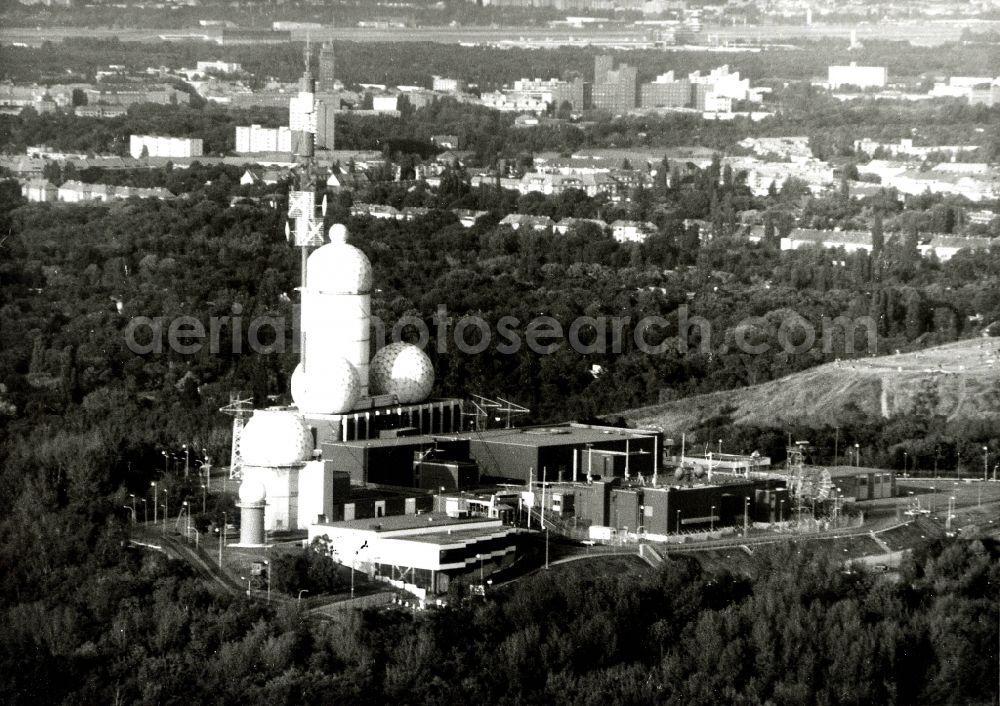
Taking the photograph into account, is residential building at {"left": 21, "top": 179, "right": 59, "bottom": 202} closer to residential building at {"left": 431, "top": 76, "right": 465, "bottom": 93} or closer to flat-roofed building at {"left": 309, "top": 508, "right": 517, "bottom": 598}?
residential building at {"left": 431, "top": 76, "right": 465, "bottom": 93}

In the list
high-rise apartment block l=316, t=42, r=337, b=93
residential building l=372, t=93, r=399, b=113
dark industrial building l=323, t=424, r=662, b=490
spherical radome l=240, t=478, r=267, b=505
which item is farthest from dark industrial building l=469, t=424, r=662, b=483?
residential building l=372, t=93, r=399, b=113

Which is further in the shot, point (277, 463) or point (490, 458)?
point (490, 458)

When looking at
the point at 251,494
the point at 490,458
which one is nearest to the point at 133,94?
the point at 490,458

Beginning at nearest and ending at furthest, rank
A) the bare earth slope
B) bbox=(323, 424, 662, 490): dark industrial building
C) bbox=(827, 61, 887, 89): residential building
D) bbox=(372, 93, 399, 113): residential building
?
bbox=(323, 424, 662, 490): dark industrial building < the bare earth slope < bbox=(372, 93, 399, 113): residential building < bbox=(827, 61, 887, 89): residential building

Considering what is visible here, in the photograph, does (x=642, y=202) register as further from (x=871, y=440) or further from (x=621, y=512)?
(x=621, y=512)

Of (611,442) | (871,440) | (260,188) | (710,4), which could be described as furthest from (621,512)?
(710,4)

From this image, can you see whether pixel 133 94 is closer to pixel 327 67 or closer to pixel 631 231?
pixel 327 67
